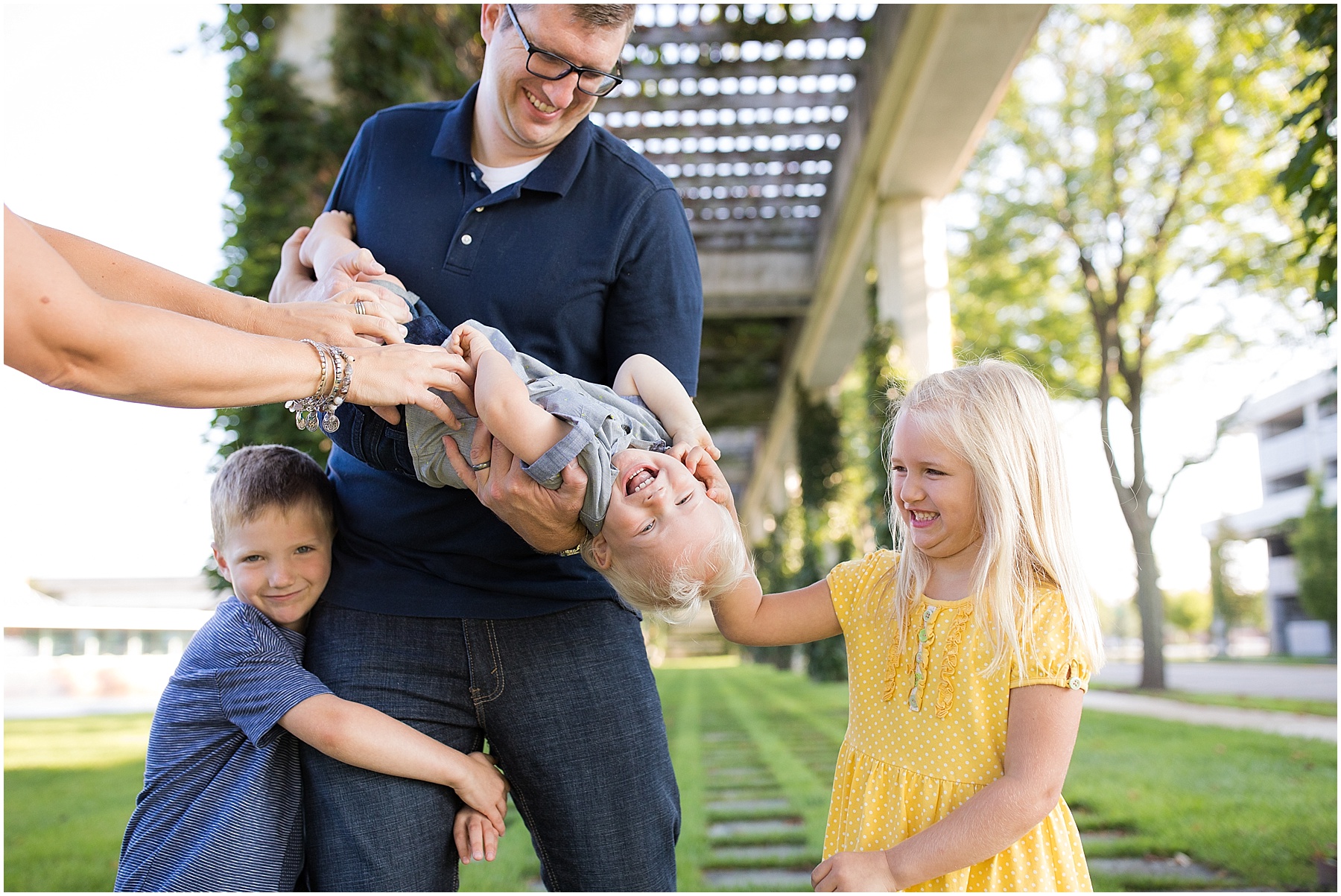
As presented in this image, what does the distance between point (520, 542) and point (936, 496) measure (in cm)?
80

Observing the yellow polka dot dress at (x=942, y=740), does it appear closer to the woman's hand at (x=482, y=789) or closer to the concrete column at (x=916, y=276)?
the woman's hand at (x=482, y=789)

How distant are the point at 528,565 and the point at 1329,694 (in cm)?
1172

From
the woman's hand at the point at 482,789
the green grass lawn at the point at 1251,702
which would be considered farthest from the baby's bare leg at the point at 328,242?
the green grass lawn at the point at 1251,702

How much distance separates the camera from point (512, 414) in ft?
4.88

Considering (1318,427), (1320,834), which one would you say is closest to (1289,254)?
(1320,834)

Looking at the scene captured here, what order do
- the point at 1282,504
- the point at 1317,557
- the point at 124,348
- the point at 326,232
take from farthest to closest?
the point at 1282,504
the point at 1317,557
the point at 326,232
the point at 124,348

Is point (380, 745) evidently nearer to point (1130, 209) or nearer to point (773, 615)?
point (773, 615)

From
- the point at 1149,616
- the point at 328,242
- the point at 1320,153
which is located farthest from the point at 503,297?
the point at 1149,616

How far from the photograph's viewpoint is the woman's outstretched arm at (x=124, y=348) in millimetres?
1052

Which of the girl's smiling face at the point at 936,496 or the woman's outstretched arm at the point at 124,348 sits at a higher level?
the woman's outstretched arm at the point at 124,348

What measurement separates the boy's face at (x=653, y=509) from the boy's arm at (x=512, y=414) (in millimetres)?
155

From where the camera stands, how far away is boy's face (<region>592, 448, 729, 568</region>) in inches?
62.9

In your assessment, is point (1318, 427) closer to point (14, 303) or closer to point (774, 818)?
point (774, 818)

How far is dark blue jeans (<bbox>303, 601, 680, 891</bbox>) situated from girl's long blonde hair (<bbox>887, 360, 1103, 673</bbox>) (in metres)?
0.58
